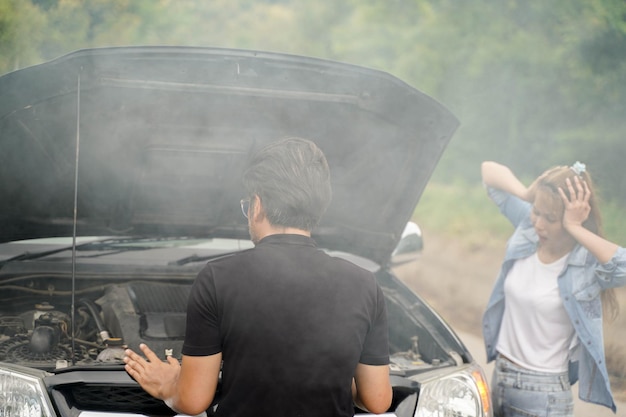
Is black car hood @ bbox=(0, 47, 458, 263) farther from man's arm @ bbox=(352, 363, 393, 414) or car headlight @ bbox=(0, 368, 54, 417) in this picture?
man's arm @ bbox=(352, 363, 393, 414)

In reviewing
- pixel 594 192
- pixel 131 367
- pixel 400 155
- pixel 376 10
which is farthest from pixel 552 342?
pixel 376 10

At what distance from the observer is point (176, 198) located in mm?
3516

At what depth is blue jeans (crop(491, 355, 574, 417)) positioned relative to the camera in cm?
310

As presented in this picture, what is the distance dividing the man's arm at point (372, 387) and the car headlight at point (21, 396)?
1.00 metres

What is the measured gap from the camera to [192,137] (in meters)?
3.30

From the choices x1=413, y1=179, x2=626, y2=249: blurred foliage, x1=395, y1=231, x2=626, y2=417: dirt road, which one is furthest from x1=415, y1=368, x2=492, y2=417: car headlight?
x1=413, y1=179, x2=626, y2=249: blurred foliage

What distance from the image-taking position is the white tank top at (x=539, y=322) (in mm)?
3152

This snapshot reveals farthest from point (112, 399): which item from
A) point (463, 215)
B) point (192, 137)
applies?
point (463, 215)

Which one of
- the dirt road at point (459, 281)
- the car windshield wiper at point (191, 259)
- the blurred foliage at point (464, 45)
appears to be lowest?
the dirt road at point (459, 281)

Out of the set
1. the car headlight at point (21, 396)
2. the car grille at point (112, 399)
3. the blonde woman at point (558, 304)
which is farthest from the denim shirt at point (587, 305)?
the car headlight at point (21, 396)

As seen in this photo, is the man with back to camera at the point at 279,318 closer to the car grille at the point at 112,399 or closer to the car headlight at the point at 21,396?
the car grille at the point at 112,399

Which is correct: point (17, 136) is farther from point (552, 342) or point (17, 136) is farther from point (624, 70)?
point (624, 70)

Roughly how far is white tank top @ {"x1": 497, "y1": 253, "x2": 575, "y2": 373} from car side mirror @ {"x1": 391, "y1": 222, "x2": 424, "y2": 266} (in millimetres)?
720

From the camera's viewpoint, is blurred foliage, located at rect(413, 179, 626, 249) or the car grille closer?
the car grille
